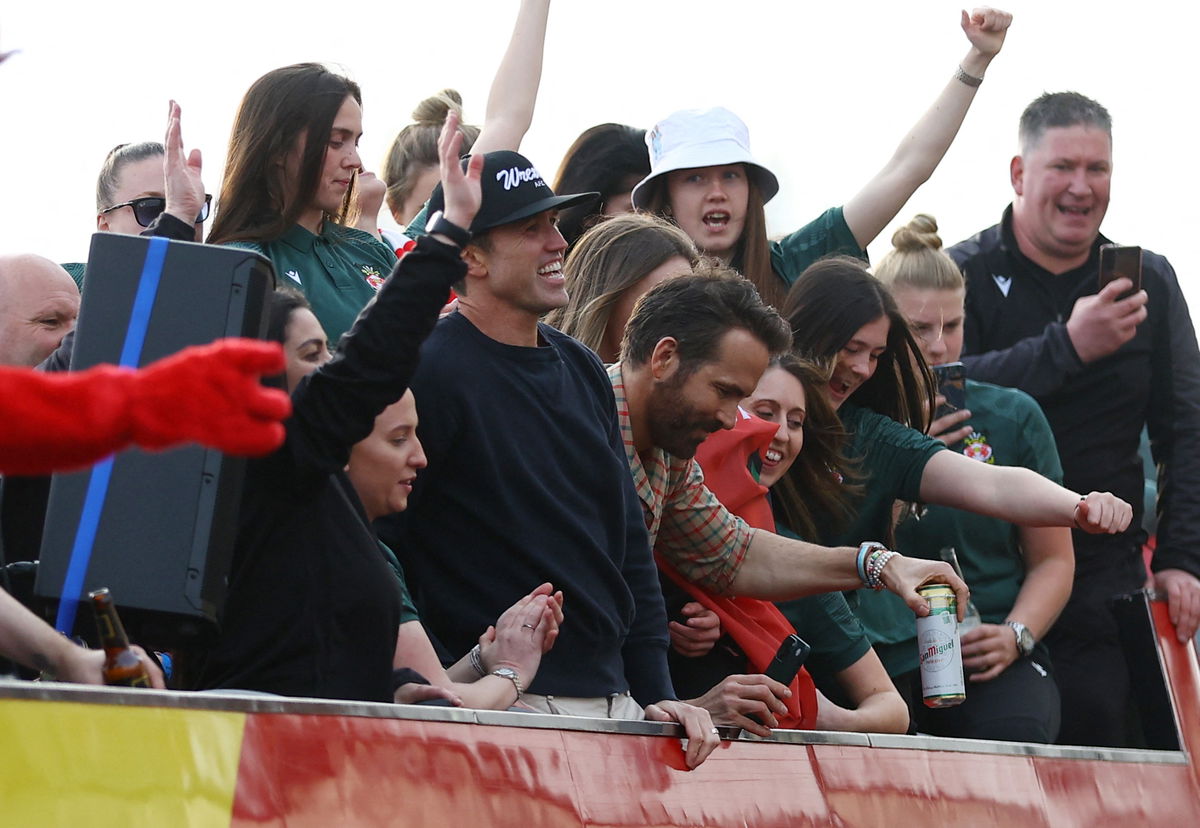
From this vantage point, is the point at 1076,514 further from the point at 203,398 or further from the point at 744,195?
the point at 203,398

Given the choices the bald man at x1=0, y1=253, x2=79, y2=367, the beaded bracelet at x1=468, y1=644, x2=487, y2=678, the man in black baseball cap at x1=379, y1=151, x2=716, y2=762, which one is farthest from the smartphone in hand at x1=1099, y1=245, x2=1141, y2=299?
the bald man at x1=0, y1=253, x2=79, y2=367

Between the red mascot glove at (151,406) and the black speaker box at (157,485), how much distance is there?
117 cm

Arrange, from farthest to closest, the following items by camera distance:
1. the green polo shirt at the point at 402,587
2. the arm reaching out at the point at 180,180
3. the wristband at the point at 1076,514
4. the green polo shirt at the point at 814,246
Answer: the green polo shirt at the point at 814,246 → the wristband at the point at 1076,514 → the arm reaching out at the point at 180,180 → the green polo shirt at the point at 402,587

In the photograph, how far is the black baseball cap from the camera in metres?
3.97

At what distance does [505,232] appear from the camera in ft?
13.1

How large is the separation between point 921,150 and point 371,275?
2.10 meters

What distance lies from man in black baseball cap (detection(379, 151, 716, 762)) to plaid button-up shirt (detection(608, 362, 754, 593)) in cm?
41

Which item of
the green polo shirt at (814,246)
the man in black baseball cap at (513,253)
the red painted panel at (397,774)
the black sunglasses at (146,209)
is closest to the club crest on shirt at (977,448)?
the green polo shirt at (814,246)

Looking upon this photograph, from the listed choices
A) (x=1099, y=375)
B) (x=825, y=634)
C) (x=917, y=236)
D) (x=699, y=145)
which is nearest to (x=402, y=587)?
(x=825, y=634)

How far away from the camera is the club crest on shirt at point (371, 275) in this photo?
14.5 feet

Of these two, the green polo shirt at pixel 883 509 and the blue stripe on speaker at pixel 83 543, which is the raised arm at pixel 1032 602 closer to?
the green polo shirt at pixel 883 509

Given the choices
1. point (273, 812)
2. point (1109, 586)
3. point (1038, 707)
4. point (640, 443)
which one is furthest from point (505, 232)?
point (1109, 586)

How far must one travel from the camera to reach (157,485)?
2660mm

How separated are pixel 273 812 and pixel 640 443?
6.44 ft
